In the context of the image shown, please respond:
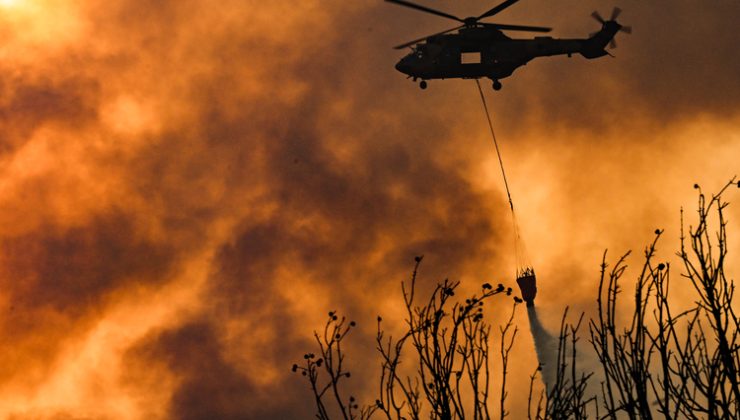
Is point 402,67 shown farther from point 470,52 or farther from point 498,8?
point 498,8

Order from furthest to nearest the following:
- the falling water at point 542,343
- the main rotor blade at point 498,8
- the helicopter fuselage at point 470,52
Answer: the falling water at point 542,343, the helicopter fuselage at point 470,52, the main rotor blade at point 498,8

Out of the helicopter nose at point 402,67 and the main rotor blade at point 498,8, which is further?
the helicopter nose at point 402,67

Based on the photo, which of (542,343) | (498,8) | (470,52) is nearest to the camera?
(498,8)

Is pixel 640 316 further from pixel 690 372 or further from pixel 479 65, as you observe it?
pixel 479 65

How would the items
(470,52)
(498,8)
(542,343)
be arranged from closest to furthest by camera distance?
(498,8) → (470,52) → (542,343)

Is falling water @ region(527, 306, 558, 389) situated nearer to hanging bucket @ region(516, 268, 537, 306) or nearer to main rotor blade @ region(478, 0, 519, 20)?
hanging bucket @ region(516, 268, 537, 306)

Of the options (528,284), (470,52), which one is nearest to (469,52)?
(470,52)

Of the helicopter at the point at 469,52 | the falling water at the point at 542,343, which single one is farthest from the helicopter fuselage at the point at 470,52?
the falling water at the point at 542,343

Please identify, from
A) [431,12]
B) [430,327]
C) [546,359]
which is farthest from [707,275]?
[546,359]

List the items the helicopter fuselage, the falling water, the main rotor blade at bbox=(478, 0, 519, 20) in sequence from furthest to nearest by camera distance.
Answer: the falling water, the helicopter fuselage, the main rotor blade at bbox=(478, 0, 519, 20)

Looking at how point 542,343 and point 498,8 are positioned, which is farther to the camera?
point 542,343

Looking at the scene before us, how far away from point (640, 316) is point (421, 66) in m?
46.7

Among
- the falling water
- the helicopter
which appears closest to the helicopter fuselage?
the helicopter

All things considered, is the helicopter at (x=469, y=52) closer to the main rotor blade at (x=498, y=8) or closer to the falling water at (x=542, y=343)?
the main rotor blade at (x=498, y=8)
